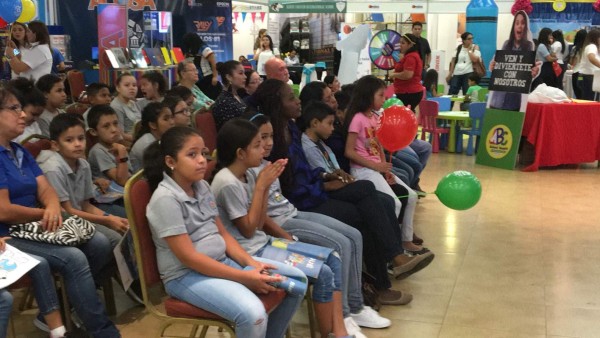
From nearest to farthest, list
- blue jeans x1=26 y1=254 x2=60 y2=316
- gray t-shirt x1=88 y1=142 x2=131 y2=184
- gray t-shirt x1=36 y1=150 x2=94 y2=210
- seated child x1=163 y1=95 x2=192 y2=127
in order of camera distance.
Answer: blue jeans x1=26 y1=254 x2=60 y2=316 → gray t-shirt x1=36 y1=150 x2=94 y2=210 → gray t-shirt x1=88 y1=142 x2=131 y2=184 → seated child x1=163 y1=95 x2=192 y2=127

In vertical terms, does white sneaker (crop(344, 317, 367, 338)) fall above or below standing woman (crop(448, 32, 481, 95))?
below

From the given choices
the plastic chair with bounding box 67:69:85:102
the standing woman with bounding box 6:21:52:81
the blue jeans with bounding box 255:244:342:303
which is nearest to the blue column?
the plastic chair with bounding box 67:69:85:102

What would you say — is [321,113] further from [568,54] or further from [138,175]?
[568,54]


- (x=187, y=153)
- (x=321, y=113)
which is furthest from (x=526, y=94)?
(x=187, y=153)

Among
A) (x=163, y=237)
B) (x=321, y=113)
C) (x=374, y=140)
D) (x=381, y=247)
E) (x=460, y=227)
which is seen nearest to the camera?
(x=163, y=237)

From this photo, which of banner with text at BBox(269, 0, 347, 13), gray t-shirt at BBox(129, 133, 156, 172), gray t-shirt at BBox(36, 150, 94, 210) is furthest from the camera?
banner with text at BBox(269, 0, 347, 13)

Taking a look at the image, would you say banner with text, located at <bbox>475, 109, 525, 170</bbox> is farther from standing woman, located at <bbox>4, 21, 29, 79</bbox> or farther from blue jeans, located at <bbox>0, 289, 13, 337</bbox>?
blue jeans, located at <bbox>0, 289, 13, 337</bbox>

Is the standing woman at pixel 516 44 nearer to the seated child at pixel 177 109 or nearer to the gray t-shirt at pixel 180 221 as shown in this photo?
the seated child at pixel 177 109

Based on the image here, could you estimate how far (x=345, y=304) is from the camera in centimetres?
325

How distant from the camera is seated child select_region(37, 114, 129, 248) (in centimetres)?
318

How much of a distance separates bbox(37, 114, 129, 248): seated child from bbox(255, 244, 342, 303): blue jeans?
861mm

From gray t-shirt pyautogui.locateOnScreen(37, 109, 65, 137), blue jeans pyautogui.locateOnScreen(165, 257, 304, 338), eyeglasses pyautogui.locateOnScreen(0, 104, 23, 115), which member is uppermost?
eyeglasses pyautogui.locateOnScreen(0, 104, 23, 115)

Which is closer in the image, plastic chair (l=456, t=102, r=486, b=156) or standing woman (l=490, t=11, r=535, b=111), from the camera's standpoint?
standing woman (l=490, t=11, r=535, b=111)

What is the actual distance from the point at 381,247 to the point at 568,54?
1033cm
